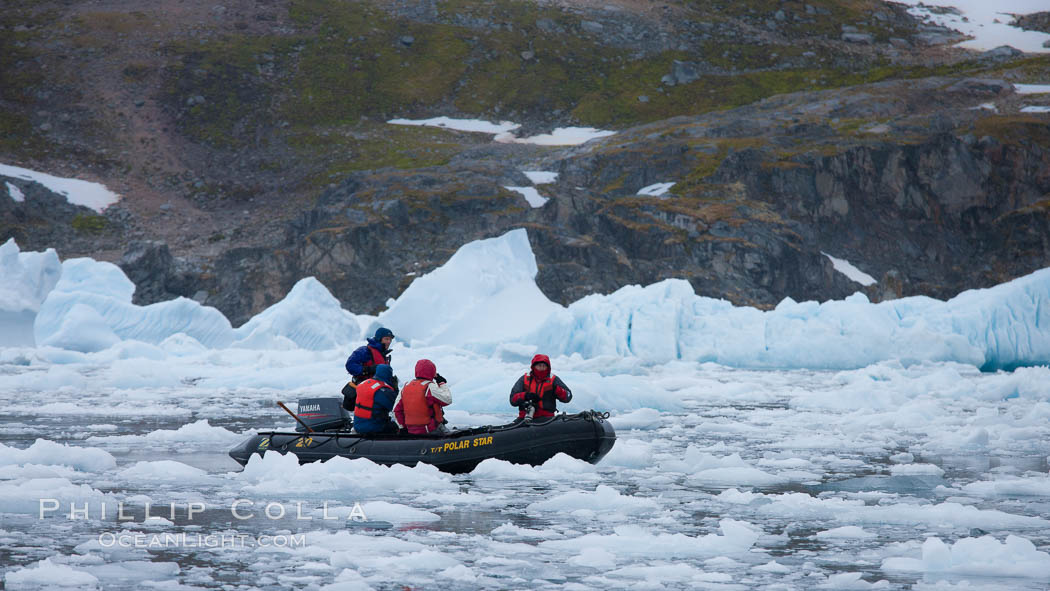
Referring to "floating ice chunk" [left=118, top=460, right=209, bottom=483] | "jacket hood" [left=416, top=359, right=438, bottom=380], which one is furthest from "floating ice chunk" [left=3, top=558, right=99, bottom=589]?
"jacket hood" [left=416, top=359, right=438, bottom=380]

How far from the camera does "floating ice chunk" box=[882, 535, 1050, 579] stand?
19.8 ft

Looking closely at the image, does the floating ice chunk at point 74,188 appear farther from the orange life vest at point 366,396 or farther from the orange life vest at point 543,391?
the orange life vest at point 543,391

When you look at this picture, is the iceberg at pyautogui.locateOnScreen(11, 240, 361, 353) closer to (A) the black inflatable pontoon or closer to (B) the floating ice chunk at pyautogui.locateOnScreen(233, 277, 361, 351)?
(B) the floating ice chunk at pyautogui.locateOnScreen(233, 277, 361, 351)

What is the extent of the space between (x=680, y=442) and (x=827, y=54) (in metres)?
98.5

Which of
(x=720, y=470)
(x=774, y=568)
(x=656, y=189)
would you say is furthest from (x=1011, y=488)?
(x=656, y=189)

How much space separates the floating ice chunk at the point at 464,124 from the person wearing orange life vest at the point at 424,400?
80.0 m

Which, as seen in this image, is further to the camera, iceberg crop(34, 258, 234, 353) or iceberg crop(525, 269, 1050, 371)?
iceberg crop(34, 258, 234, 353)

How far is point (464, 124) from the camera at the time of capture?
90.2 m

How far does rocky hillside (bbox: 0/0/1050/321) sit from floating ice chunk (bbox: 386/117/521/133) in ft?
5.62

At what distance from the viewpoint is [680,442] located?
13.1m

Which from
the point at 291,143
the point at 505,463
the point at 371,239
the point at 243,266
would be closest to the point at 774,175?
the point at 371,239

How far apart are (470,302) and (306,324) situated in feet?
19.5

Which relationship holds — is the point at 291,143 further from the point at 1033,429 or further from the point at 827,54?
the point at 1033,429

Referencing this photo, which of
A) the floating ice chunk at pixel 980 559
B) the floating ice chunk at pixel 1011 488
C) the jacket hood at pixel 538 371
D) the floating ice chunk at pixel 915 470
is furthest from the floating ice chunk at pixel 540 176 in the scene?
the floating ice chunk at pixel 980 559
